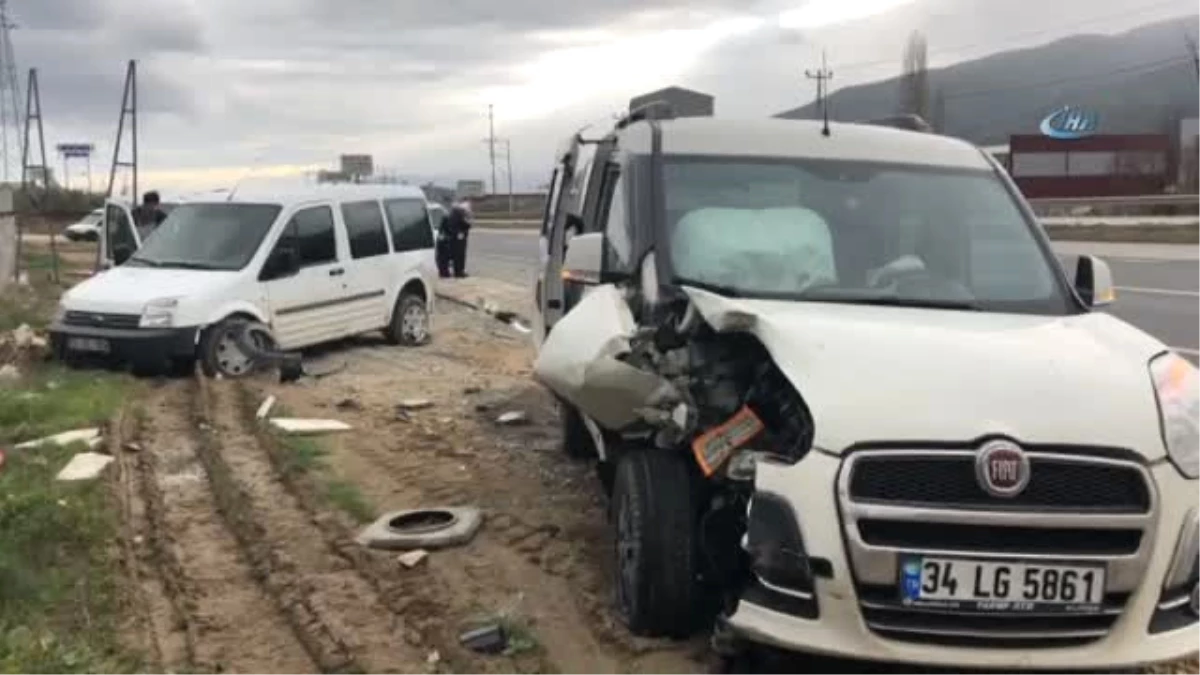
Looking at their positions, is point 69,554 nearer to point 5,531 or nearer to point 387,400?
point 5,531

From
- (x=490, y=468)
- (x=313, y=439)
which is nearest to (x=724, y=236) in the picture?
(x=490, y=468)

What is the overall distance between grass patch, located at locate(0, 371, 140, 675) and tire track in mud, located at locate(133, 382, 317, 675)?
0.20 metres

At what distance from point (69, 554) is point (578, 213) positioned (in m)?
3.26

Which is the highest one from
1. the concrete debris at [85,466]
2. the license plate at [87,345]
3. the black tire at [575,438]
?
the license plate at [87,345]

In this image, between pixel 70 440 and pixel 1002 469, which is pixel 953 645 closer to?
pixel 1002 469

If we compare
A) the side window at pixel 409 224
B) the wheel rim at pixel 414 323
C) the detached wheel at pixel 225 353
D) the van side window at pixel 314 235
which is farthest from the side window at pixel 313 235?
the wheel rim at pixel 414 323

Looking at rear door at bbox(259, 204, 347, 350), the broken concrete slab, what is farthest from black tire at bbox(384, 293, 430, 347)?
the broken concrete slab

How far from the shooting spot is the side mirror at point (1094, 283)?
5.46m

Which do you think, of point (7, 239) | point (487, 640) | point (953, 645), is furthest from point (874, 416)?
point (7, 239)

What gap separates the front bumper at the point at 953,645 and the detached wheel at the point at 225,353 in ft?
30.4

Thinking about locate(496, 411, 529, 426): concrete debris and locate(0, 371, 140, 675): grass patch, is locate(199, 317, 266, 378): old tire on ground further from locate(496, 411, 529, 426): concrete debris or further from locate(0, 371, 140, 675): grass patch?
locate(496, 411, 529, 426): concrete debris

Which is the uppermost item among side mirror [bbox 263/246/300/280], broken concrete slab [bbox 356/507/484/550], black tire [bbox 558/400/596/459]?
side mirror [bbox 263/246/300/280]

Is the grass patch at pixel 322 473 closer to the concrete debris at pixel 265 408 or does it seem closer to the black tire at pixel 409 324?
the concrete debris at pixel 265 408

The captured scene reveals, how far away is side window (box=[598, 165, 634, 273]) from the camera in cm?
571
